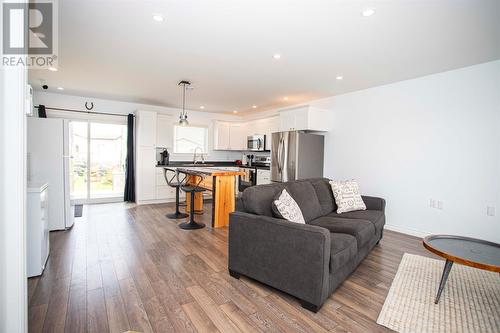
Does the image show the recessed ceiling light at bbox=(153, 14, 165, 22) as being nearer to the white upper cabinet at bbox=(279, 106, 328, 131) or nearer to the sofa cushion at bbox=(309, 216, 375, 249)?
the sofa cushion at bbox=(309, 216, 375, 249)

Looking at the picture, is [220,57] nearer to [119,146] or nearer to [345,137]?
[345,137]

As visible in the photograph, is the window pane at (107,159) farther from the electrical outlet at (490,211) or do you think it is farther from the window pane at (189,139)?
the electrical outlet at (490,211)

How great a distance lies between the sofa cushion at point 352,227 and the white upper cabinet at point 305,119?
96.6 inches

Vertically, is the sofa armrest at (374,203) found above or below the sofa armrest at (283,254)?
above

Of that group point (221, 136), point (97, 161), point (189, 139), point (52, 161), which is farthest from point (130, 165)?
point (221, 136)

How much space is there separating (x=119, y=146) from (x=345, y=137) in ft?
17.8

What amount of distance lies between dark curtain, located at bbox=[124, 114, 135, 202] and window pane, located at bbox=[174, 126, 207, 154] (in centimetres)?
120

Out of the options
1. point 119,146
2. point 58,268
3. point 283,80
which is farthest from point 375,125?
point 119,146

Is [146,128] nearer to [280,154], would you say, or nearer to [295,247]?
[280,154]

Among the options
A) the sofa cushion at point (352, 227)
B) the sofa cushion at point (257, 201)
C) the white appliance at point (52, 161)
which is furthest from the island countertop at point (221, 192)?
the white appliance at point (52, 161)

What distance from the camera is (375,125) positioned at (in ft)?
14.7

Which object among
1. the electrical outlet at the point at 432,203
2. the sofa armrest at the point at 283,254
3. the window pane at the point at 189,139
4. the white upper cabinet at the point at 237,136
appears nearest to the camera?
the sofa armrest at the point at 283,254

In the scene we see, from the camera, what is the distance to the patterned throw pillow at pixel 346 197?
3395 millimetres

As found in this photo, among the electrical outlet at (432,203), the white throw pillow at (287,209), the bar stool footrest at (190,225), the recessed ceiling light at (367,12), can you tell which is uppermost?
the recessed ceiling light at (367,12)
